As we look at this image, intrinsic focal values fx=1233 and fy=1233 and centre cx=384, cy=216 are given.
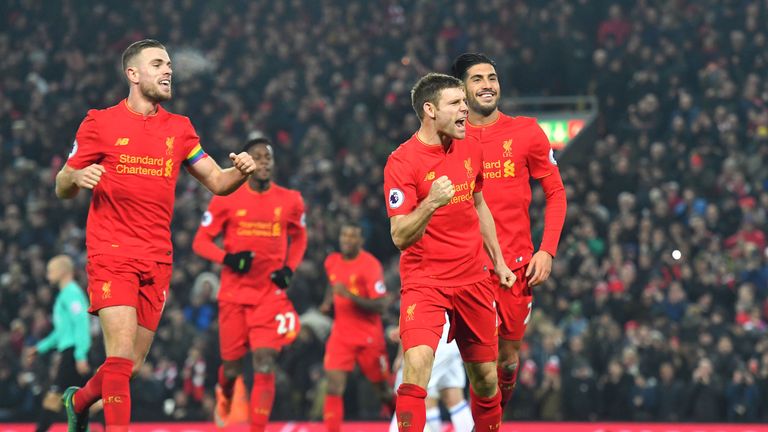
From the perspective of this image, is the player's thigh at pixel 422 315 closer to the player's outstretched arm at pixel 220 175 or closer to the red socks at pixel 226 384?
the player's outstretched arm at pixel 220 175

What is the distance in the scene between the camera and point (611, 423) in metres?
14.4

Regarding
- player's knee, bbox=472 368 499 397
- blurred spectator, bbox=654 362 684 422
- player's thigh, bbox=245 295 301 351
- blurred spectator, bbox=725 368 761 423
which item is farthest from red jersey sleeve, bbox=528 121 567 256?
blurred spectator, bbox=725 368 761 423

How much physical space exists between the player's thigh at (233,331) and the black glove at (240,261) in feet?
1.35

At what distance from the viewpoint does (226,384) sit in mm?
11344

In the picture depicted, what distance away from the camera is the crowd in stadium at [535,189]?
1567 centimetres

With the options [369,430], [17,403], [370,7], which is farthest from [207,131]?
[369,430]

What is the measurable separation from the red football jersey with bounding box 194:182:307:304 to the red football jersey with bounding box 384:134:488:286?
3429mm

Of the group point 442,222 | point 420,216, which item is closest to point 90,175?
point 420,216

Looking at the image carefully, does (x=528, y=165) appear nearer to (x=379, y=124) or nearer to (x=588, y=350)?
(x=588, y=350)

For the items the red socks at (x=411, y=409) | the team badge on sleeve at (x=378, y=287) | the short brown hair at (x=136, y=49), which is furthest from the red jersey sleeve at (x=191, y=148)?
the team badge on sleeve at (x=378, y=287)

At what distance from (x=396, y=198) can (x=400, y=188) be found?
2.7 inches

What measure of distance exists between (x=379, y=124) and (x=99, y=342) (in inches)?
256

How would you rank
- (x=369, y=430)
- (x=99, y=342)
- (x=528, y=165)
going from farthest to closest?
(x=99, y=342)
(x=369, y=430)
(x=528, y=165)

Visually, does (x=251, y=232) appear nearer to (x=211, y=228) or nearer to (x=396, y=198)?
(x=211, y=228)
